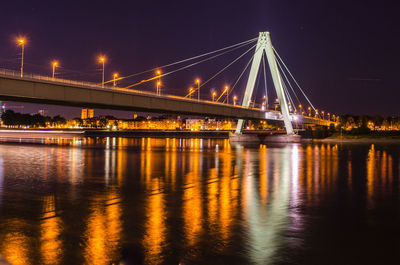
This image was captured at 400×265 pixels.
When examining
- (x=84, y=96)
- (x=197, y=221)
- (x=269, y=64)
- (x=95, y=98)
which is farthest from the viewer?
(x=269, y=64)

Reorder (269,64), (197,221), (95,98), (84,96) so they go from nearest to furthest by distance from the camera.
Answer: (197,221) < (84,96) < (95,98) < (269,64)

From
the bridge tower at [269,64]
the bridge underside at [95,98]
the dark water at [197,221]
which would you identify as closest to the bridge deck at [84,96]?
the bridge underside at [95,98]

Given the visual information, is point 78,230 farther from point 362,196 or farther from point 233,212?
point 362,196

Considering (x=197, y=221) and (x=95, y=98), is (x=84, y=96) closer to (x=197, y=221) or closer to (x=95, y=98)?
(x=95, y=98)

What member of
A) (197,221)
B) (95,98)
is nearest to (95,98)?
(95,98)

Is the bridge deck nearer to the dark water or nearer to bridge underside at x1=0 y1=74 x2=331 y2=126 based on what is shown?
bridge underside at x1=0 y1=74 x2=331 y2=126

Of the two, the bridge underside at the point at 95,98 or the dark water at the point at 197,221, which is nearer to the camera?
the dark water at the point at 197,221

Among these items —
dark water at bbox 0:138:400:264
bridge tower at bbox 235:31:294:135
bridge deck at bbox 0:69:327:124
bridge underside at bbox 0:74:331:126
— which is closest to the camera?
dark water at bbox 0:138:400:264

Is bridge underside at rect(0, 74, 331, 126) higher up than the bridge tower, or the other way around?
the bridge tower

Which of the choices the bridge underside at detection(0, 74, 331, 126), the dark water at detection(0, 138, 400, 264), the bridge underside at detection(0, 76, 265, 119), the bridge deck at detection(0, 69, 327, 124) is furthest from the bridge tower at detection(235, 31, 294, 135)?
the dark water at detection(0, 138, 400, 264)

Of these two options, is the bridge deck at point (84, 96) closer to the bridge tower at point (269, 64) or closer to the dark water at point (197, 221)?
the bridge tower at point (269, 64)

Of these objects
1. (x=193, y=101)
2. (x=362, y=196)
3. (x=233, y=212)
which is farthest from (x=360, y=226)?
(x=193, y=101)

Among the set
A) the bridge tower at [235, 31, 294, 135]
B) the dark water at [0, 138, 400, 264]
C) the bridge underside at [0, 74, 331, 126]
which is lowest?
the dark water at [0, 138, 400, 264]

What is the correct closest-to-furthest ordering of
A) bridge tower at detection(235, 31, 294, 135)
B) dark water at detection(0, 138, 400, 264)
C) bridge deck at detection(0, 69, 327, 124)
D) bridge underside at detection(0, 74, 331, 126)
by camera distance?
dark water at detection(0, 138, 400, 264) → bridge deck at detection(0, 69, 327, 124) → bridge underside at detection(0, 74, 331, 126) → bridge tower at detection(235, 31, 294, 135)
